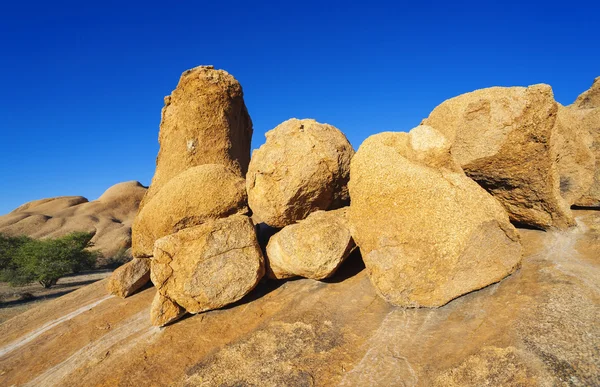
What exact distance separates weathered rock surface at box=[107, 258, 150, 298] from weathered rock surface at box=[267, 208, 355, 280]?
3.83m

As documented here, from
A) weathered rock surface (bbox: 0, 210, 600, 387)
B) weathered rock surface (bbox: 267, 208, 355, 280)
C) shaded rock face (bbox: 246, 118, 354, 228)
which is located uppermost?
shaded rock face (bbox: 246, 118, 354, 228)

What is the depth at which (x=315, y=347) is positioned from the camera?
4.60 metres

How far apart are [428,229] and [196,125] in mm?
6788

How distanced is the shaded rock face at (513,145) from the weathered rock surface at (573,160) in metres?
1.30

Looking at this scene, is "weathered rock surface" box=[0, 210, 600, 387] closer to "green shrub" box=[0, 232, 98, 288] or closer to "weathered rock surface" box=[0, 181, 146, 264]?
"green shrub" box=[0, 232, 98, 288]

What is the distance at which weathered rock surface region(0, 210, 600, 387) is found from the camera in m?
3.59

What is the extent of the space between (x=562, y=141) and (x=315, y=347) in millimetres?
5976

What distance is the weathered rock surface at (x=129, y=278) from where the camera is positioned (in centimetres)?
764

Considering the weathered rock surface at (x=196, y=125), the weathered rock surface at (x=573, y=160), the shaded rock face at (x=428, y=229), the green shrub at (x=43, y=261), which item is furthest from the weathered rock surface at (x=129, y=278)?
the green shrub at (x=43, y=261)

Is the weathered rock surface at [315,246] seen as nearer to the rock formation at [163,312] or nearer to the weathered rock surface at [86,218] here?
the rock formation at [163,312]

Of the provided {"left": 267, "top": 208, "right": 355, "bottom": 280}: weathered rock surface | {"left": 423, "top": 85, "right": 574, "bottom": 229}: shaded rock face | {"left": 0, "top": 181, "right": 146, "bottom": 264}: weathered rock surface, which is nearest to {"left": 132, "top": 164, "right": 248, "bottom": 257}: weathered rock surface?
{"left": 267, "top": 208, "right": 355, "bottom": 280}: weathered rock surface

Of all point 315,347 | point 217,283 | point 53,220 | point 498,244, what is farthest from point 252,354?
point 53,220

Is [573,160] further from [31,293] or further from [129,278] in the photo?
[31,293]

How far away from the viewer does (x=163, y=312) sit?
5797 millimetres
